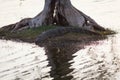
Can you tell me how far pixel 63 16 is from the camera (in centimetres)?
2319

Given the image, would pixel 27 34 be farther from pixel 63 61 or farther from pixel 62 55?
pixel 63 61

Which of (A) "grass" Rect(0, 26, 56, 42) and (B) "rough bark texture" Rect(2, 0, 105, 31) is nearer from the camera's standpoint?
(A) "grass" Rect(0, 26, 56, 42)

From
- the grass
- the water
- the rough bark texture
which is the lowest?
the water

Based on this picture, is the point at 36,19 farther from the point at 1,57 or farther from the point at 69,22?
the point at 1,57

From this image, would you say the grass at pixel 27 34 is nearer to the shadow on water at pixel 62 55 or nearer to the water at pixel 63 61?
the water at pixel 63 61

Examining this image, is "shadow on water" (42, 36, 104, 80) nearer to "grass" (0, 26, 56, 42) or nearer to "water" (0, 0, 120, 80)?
"water" (0, 0, 120, 80)

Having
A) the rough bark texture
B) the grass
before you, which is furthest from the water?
the rough bark texture

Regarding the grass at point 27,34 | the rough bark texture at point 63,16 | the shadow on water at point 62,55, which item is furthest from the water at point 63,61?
the rough bark texture at point 63,16

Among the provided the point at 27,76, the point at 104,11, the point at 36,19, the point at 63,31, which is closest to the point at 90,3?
the point at 104,11

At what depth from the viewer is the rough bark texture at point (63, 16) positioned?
75.5 ft

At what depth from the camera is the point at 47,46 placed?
20000 millimetres

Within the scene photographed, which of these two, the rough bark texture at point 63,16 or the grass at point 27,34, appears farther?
the rough bark texture at point 63,16

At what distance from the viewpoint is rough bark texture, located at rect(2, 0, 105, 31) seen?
23.0 m

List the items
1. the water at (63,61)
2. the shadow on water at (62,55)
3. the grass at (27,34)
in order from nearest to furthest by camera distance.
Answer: the water at (63,61) < the shadow on water at (62,55) < the grass at (27,34)
